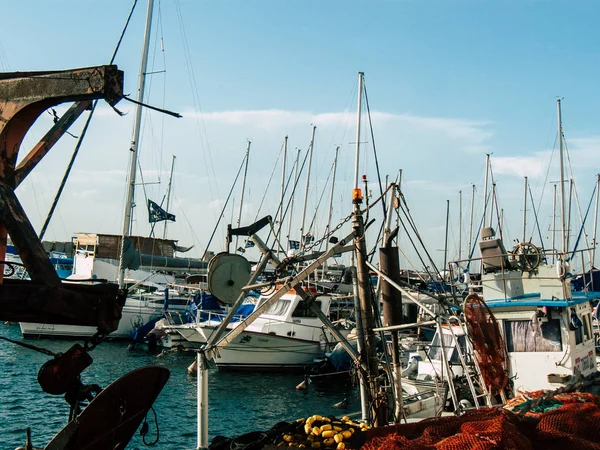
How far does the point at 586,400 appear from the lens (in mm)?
8102

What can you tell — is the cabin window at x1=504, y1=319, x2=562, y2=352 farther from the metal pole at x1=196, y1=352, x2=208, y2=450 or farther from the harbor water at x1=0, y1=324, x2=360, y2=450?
the harbor water at x1=0, y1=324, x2=360, y2=450

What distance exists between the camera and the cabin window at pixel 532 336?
12.8 meters

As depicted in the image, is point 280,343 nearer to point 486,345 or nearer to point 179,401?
point 179,401

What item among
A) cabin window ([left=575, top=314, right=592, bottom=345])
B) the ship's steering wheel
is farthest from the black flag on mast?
cabin window ([left=575, top=314, right=592, bottom=345])

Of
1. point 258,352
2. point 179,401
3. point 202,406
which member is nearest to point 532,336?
point 202,406

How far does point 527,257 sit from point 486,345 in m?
5.16

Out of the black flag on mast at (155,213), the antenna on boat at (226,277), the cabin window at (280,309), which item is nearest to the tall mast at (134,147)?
the black flag on mast at (155,213)

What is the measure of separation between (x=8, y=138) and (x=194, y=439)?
45.9ft

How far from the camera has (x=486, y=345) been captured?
33.8 feet

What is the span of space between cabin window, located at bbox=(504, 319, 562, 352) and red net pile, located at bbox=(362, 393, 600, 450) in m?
5.82

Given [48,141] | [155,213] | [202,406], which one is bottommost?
[202,406]

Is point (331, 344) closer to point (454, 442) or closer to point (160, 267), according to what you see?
point (160, 267)

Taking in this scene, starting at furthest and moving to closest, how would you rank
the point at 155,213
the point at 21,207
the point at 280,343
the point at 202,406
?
1. the point at 155,213
2. the point at 280,343
3. the point at 202,406
4. the point at 21,207

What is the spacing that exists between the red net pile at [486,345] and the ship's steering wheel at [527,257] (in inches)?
168
